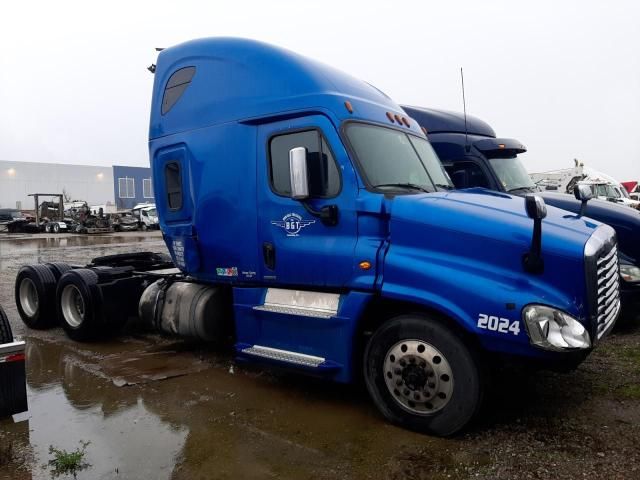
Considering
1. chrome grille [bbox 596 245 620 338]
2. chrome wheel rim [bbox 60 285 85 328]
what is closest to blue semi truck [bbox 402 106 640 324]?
chrome grille [bbox 596 245 620 338]

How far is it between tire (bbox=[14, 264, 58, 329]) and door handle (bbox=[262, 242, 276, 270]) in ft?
14.1

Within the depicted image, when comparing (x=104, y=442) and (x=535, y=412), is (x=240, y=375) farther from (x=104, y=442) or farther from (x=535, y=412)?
(x=535, y=412)

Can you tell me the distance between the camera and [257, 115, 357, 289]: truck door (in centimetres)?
429

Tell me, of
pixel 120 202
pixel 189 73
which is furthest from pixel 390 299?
pixel 120 202

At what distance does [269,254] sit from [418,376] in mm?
1765

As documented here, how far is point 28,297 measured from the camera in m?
7.83

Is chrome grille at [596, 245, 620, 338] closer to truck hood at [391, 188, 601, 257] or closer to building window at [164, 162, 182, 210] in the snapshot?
truck hood at [391, 188, 601, 257]

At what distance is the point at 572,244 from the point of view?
142 inches

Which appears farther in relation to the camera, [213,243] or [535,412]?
[213,243]

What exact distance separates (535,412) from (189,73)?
4795 mm

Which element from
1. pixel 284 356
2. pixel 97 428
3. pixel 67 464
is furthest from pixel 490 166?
pixel 67 464

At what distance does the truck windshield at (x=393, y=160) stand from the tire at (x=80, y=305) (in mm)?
4196

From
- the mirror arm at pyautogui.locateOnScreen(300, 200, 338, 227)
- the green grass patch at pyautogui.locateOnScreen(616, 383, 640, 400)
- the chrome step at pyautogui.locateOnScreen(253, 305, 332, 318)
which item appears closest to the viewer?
the mirror arm at pyautogui.locateOnScreen(300, 200, 338, 227)

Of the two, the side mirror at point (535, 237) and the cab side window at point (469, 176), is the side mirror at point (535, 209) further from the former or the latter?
the cab side window at point (469, 176)
